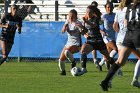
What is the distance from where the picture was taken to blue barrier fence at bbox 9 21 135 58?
25938 mm

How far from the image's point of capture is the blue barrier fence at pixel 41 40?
2594 cm

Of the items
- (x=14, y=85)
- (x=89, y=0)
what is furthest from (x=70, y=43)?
(x=89, y=0)

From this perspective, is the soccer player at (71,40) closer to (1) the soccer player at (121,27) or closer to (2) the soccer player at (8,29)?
(1) the soccer player at (121,27)

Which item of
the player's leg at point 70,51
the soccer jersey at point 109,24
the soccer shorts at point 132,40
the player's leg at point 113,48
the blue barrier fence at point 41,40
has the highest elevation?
the soccer shorts at point 132,40

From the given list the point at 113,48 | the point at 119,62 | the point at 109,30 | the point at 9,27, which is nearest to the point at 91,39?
the point at 113,48

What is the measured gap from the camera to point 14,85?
14914 mm

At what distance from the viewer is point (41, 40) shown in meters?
26.0

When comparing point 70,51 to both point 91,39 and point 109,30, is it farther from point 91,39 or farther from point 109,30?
point 109,30

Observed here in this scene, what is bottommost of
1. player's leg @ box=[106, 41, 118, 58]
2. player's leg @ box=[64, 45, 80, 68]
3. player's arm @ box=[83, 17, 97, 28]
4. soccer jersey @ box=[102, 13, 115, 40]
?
player's leg @ box=[106, 41, 118, 58]

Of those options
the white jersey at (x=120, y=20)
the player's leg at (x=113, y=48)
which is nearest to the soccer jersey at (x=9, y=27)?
the player's leg at (x=113, y=48)

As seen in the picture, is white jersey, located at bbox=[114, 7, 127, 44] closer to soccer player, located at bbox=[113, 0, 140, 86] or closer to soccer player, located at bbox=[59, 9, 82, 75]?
soccer player, located at bbox=[113, 0, 140, 86]

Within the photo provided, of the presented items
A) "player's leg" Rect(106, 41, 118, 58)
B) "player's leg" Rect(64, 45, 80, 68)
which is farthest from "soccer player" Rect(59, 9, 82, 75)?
"player's leg" Rect(106, 41, 118, 58)

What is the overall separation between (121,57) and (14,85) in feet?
9.44

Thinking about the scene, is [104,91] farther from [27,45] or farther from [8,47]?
Result: [27,45]
